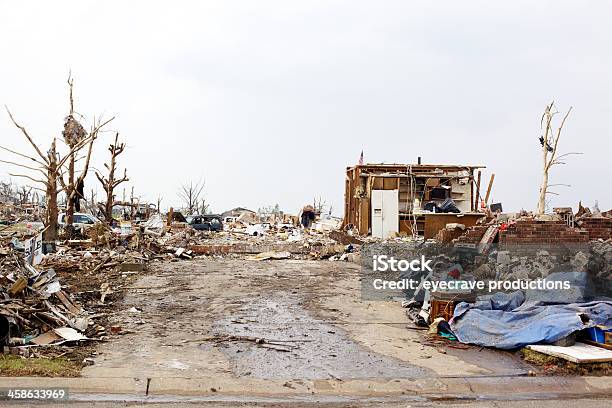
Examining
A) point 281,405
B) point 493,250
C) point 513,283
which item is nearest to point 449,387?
point 281,405

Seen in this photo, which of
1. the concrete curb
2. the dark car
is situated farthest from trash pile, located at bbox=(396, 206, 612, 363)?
A: the dark car

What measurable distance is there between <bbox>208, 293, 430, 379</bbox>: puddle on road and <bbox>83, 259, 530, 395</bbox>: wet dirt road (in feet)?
0.04

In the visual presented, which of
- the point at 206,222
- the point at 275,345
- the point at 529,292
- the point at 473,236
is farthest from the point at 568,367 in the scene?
the point at 206,222

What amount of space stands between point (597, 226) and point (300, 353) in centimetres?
805

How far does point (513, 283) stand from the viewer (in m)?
9.73

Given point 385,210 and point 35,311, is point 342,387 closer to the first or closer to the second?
point 35,311

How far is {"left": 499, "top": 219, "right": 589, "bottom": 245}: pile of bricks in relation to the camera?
10.4m

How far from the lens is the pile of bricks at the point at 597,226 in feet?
39.5

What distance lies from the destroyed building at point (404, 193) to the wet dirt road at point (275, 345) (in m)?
13.6

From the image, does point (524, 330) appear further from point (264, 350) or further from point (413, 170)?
point (413, 170)

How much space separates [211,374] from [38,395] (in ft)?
5.95

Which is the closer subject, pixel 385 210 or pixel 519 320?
pixel 519 320

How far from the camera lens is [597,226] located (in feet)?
39.8

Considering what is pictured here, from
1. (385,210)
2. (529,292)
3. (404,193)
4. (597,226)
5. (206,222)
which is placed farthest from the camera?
(206,222)
